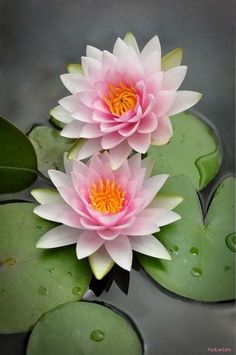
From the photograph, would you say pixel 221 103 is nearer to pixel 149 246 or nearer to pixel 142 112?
pixel 142 112

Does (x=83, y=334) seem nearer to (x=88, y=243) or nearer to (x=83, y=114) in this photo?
(x=88, y=243)

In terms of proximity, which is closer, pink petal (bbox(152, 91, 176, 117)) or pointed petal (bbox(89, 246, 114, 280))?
pointed petal (bbox(89, 246, 114, 280))

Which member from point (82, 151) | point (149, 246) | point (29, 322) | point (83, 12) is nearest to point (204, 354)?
point (149, 246)

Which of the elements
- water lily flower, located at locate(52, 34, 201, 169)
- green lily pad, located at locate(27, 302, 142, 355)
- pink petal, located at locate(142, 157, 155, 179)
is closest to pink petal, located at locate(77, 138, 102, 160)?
water lily flower, located at locate(52, 34, 201, 169)

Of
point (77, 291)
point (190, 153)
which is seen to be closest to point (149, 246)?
point (77, 291)

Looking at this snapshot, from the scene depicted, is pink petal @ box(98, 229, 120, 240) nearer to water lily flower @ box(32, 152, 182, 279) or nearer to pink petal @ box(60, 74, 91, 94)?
water lily flower @ box(32, 152, 182, 279)

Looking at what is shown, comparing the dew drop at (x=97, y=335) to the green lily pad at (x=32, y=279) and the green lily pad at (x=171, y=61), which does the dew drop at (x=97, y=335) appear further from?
the green lily pad at (x=171, y=61)

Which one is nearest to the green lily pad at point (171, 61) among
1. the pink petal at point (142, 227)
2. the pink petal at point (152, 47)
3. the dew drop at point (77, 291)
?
the pink petal at point (152, 47)
